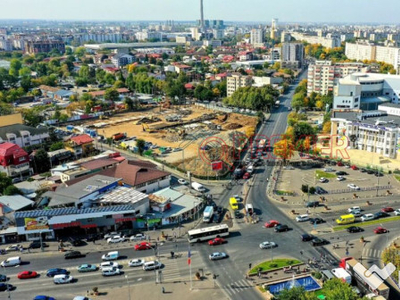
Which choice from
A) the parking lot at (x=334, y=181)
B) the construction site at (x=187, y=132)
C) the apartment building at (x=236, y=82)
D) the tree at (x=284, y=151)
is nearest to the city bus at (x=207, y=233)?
the parking lot at (x=334, y=181)

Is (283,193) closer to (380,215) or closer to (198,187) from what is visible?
(198,187)

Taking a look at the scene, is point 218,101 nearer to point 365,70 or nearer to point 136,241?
point 365,70

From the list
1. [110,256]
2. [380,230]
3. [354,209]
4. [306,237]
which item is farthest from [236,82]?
[110,256]

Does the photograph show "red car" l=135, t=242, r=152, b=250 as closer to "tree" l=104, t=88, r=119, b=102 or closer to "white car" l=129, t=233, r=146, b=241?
"white car" l=129, t=233, r=146, b=241

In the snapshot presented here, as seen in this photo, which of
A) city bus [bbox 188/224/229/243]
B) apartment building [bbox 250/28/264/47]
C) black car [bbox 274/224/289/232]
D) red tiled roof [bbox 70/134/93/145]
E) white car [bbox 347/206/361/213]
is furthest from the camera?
apartment building [bbox 250/28/264/47]

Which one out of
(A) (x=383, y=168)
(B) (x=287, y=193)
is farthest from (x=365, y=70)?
(B) (x=287, y=193)

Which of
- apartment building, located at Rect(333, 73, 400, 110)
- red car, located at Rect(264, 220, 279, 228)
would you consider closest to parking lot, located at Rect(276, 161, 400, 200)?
red car, located at Rect(264, 220, 279, 228)
